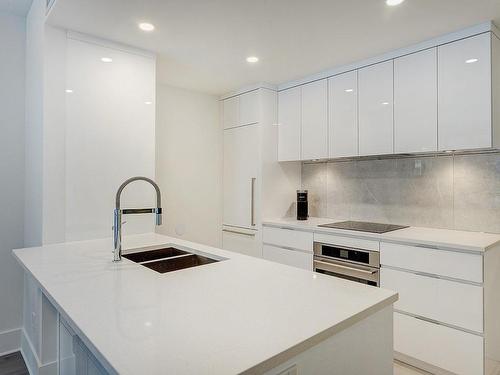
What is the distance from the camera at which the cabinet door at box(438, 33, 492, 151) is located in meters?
2.17

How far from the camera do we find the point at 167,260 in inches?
77.6

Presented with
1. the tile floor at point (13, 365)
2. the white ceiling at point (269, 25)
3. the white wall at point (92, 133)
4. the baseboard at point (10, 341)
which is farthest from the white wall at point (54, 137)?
the baseboard at point (10, 341)

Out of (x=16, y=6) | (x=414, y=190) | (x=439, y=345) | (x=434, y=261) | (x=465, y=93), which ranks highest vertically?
(x=16, y=6)

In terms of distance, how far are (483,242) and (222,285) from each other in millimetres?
1797

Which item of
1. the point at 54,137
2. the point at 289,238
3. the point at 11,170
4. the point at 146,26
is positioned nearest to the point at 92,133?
the point at 54,137

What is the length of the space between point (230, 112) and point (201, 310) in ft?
9.92

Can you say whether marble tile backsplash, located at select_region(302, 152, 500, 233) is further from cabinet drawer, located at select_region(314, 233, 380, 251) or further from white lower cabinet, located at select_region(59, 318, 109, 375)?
white lower cabinet, located at select_region(59, 318, 109, 375)

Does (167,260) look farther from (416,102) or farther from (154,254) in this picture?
(416,102)

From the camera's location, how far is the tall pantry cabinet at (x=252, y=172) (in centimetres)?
343

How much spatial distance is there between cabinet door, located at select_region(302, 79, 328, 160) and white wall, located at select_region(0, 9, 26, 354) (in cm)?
253

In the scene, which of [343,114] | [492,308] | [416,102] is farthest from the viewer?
[343,114]

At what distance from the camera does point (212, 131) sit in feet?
12.9

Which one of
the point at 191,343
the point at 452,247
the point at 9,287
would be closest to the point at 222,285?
the point at 191,343

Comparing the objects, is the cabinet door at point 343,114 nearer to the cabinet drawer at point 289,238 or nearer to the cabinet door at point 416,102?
the cabinet door at point 416,102
